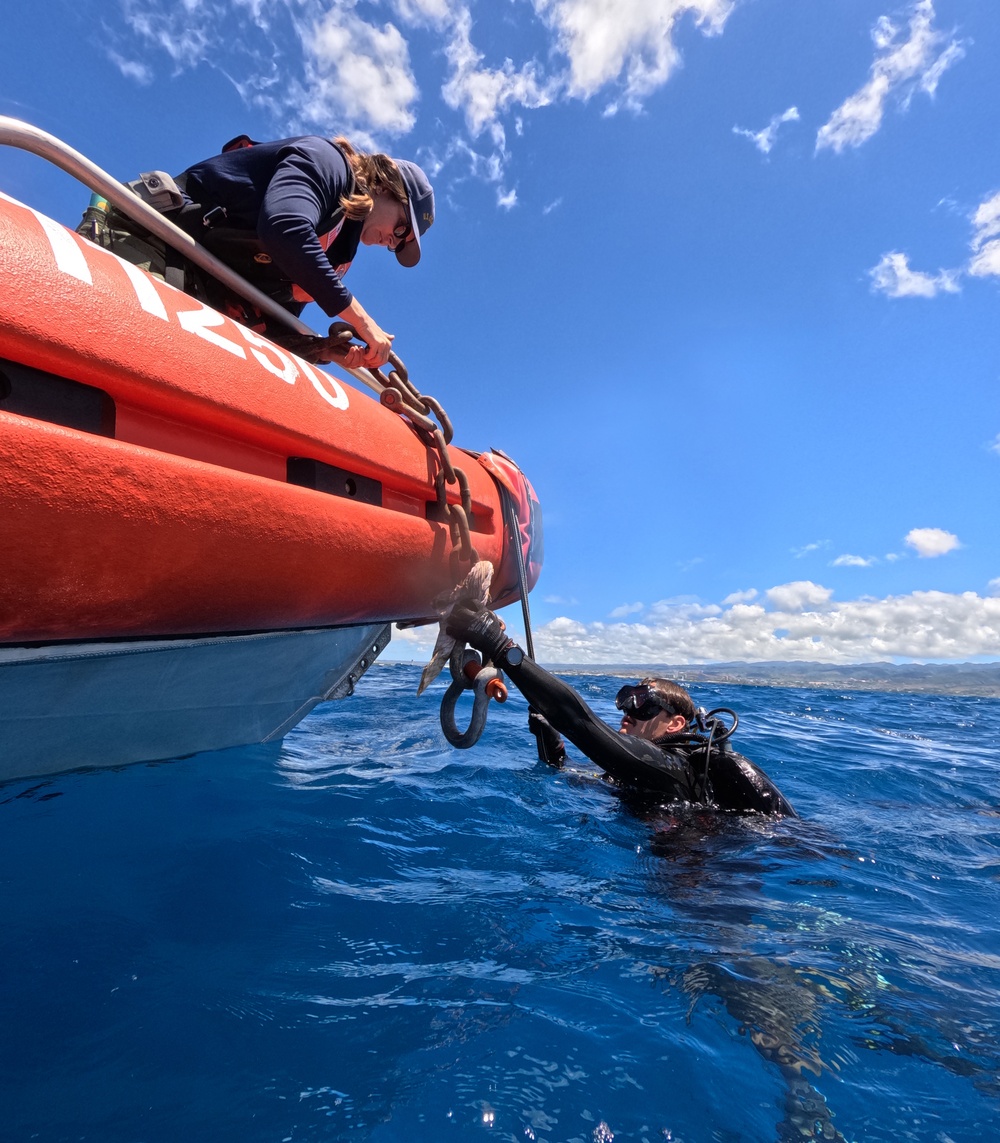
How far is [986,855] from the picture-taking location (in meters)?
3.02

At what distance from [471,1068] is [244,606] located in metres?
1.25

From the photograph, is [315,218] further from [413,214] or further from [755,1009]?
[755,1009]

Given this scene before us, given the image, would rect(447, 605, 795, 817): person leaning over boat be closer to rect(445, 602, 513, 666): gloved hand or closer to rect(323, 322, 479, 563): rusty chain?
rect(445, 602, 513, 666): gloved hand

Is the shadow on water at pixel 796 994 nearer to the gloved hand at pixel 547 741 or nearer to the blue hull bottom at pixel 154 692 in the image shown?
the gloved hand at pixel 547 741

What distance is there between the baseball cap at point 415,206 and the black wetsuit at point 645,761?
6.03 feet

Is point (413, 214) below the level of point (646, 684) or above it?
above

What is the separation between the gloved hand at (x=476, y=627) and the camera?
2580mm

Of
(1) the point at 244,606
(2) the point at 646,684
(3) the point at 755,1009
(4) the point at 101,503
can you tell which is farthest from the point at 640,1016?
(2) the point at 646,684

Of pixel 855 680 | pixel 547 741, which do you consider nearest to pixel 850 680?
pixel 855 680

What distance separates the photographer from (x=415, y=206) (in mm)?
2467

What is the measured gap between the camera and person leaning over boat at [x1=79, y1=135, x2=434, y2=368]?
Result: 2002 millimetres

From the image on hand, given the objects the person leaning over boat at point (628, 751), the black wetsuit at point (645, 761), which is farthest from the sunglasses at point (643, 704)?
the black wetsuit at point (645, 761)

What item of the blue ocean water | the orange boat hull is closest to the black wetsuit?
the blue ocean water

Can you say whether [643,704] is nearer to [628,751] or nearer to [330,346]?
[628,751]
